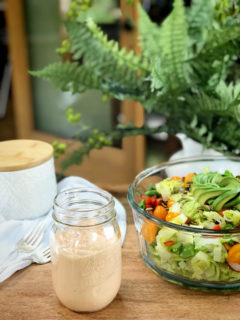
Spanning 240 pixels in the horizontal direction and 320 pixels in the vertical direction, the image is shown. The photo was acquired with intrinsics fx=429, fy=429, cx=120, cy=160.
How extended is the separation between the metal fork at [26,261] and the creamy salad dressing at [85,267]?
125mm

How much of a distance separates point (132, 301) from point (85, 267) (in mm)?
110

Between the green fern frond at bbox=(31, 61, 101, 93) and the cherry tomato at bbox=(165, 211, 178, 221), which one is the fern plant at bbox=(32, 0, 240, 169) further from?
the cherry tomato at bbox=(165, 211, 178, 221)

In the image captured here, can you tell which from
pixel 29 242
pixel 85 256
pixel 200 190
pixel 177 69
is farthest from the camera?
pixel 177 69

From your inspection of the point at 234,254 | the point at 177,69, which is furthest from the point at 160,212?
the point at 177,69

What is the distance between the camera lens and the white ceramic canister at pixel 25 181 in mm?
786

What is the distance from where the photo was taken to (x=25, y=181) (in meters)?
0.79

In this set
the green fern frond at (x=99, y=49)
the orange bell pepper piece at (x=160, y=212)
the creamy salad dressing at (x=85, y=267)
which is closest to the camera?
the creamy salad dressing at (x=85, y=267)

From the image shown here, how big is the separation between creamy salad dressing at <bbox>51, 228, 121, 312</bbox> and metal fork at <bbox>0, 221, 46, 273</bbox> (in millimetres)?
145

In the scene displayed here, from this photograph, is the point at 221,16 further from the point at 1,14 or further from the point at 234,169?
the point at 1,14

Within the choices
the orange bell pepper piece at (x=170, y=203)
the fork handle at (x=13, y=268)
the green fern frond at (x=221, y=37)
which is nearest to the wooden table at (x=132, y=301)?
the fork handle at (x=13, y=268)

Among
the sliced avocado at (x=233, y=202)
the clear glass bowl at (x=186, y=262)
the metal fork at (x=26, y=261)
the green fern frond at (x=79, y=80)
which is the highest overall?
the green fern frond at (x=79, y=80)

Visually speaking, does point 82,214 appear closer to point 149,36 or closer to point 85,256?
point 85,256

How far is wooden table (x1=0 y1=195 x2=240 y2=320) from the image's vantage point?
2.00 feet

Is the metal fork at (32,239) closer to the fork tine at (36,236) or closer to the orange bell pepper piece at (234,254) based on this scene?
the fork tine at (36,236)
